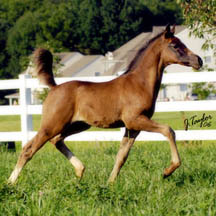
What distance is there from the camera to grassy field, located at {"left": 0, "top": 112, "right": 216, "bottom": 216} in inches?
Result: 210

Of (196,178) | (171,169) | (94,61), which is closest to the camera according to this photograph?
(171,169)

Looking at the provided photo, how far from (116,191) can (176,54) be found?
2143mm

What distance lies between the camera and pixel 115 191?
5965 mm

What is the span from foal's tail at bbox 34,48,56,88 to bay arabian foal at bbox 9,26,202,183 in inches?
10.4

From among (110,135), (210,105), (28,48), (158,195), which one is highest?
(158,195)

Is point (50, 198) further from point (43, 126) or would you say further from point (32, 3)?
point (32, 3)

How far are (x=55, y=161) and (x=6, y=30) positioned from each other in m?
90.4

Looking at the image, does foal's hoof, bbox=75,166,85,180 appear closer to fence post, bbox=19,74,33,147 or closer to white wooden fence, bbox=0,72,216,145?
white wooden fence, bbox=0,72,216,145

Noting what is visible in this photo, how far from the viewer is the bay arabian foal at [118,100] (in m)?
7.14

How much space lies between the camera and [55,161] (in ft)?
29.5

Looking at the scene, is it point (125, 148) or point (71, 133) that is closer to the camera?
point (125, 148)

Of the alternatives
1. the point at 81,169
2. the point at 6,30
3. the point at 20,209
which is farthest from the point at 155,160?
the point at 6,30

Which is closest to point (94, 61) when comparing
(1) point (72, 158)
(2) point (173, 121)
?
(2) point (173, 121)

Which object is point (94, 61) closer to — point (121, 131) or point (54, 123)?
point (121, 131)
